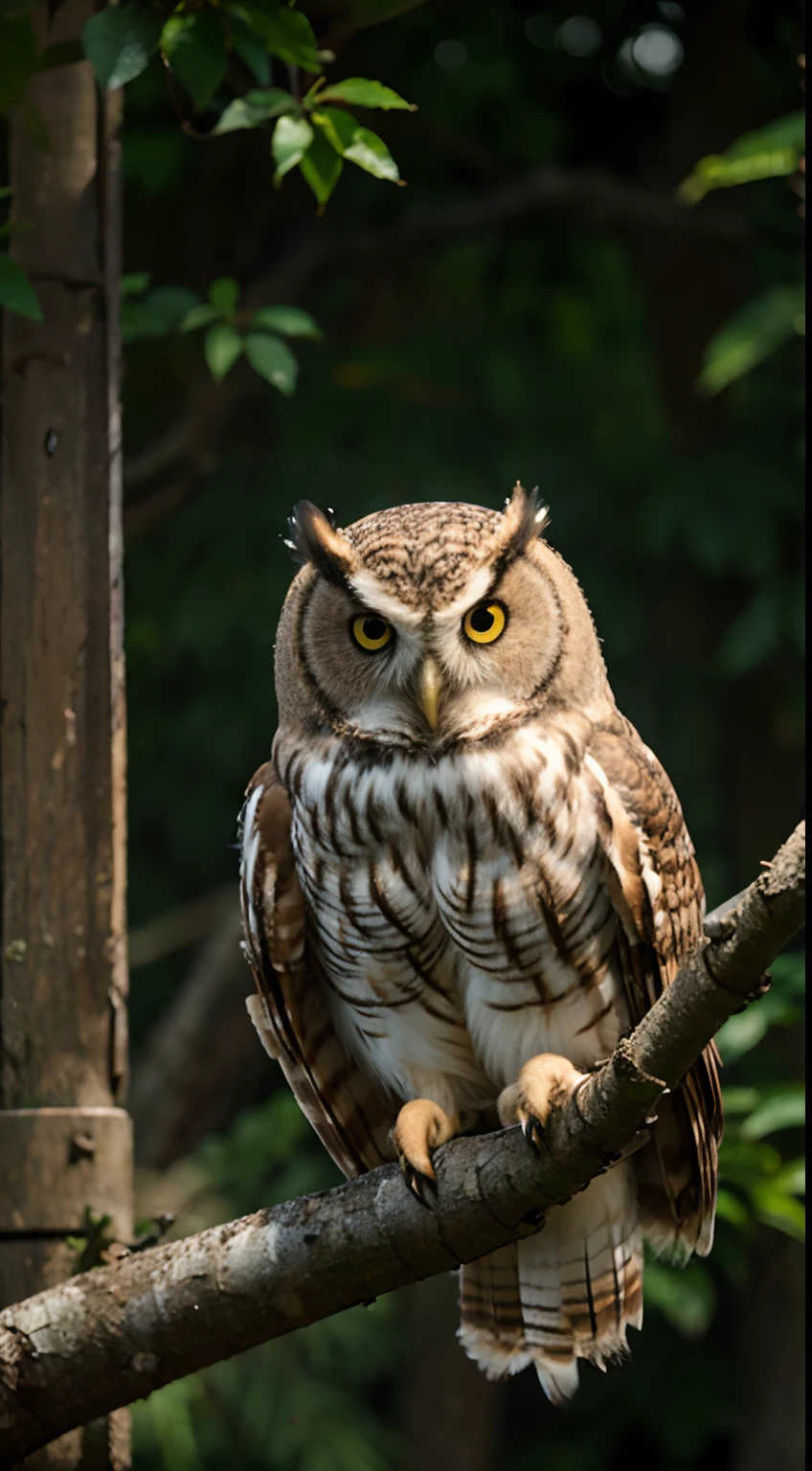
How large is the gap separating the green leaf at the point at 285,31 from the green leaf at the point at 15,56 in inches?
12.9

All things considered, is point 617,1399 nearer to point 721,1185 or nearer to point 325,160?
point 721,1185

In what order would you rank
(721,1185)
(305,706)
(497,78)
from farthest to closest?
(497,78) → (721,1185) → (305,706)

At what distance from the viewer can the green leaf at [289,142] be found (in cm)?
229

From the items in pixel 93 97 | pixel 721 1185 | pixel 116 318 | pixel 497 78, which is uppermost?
pixel 497 78

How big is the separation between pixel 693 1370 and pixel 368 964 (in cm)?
481

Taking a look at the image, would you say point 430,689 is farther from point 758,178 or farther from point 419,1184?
point 758,178

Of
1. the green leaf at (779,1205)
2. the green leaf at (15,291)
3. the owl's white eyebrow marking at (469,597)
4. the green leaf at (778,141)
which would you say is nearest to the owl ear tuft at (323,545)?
the owl's white eyebrow marking at (469,597)

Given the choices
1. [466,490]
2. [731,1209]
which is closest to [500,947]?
[731,1209]

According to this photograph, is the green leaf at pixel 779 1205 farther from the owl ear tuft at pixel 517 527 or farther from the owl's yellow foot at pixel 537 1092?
the owl ear tuft at pixel 517 527

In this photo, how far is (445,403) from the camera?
20.0 ft

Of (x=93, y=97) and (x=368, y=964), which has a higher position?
(x=93, y=97)

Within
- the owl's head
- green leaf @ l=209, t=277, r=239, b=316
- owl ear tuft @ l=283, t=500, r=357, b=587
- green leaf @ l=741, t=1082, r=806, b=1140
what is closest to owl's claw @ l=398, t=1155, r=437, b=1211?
the owl's head

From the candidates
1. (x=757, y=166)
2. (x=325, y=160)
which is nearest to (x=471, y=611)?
(x=325, y=160)

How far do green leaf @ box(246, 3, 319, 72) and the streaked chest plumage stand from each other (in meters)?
1.04
